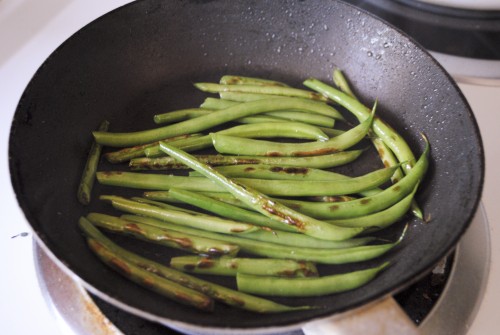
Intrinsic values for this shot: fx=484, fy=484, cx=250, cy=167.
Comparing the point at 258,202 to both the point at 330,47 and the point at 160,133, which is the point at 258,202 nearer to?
the point at 160,133

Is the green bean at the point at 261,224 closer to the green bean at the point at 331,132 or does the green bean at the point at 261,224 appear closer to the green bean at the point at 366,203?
the green bean at the point at 366,203

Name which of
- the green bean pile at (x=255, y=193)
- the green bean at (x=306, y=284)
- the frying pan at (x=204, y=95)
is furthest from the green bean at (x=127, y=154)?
the green bean at (x=306, y=284)

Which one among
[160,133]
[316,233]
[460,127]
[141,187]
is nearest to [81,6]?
[160,133]

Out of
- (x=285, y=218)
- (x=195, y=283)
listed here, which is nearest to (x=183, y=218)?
(x=195, y=283)

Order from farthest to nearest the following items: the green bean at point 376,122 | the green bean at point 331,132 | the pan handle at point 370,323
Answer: the green bean at point 331,132 < the green bean at point 376,122 < the pan handle at point 370,323

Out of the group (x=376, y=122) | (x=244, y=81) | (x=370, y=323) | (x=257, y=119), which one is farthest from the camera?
(x=244, y=81)

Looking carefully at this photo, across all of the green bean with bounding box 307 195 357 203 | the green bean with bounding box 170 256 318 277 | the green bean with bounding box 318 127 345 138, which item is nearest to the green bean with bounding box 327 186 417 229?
the green bean with bounding box 307 195 357 203

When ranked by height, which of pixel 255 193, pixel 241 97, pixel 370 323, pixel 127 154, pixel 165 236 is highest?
pixel 241 97

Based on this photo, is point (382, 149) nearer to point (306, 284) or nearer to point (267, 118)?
point (267, 118)
